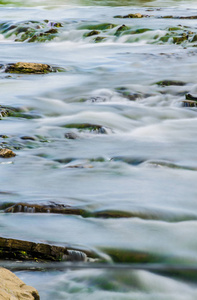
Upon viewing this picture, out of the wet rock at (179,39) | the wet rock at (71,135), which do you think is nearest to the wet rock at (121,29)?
the wet rock at (179,39)

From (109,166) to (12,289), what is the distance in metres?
2.79

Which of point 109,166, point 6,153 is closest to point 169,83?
point 109,166

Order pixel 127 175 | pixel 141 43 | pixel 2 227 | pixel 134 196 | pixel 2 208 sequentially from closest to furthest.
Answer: pixel 2 227 < pixel 2 208 < pixel 134 196 < pixel 127 175 < pixel 141 43

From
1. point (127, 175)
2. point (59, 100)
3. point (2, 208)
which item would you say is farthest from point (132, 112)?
point (2, 208)

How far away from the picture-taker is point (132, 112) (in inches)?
285

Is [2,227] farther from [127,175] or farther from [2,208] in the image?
[127,175]

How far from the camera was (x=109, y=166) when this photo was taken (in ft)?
16.2

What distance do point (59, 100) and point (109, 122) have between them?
1712 millimetres

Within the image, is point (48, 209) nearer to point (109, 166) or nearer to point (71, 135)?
point (109, 166)

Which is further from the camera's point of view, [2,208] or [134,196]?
[134,196]

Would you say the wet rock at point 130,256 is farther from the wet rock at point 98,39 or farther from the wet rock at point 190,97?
the wet rock at point 98,39

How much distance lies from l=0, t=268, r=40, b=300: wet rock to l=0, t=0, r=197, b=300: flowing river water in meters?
0.31

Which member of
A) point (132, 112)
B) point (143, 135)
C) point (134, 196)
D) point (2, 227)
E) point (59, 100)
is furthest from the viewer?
point (59, 100)

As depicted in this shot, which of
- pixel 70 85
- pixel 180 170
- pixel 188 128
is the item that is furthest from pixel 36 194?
pixel 70 85
